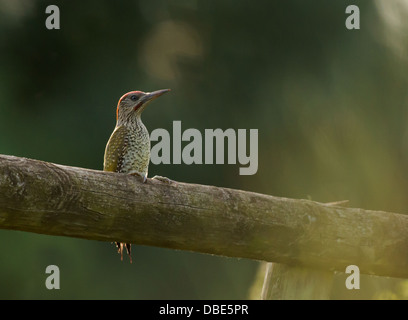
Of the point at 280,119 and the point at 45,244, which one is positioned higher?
the point at 280,119

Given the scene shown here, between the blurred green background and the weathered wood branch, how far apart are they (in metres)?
6.46

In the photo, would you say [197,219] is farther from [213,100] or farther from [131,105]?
[213,100]

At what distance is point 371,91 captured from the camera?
10.5 meters

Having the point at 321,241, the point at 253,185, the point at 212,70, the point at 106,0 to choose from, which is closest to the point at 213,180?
the point at 253,185

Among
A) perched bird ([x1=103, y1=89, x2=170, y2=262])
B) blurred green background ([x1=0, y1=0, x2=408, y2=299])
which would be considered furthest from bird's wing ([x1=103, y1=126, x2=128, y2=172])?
blurred green background ([x1=0, y1=0, x2=408, y2=299])

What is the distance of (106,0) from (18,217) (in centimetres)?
928

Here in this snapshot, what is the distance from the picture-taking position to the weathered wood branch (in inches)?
106

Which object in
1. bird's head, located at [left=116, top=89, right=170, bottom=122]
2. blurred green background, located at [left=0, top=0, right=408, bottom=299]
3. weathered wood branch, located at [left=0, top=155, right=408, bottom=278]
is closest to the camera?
weathered wood branch, located at [left=0, top=155, right=408, bottom=278]

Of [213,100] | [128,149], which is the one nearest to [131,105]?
[128,149]

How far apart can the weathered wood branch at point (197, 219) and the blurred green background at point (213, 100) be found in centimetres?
646

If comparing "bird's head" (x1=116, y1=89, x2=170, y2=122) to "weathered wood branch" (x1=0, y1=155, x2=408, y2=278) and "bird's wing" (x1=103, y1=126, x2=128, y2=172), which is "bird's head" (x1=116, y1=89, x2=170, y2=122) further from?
"weathered wood branch" (x1=0, y1=155, x2=408, y2=278)

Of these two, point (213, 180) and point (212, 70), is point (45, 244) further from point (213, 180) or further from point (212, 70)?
point (212, 70)
